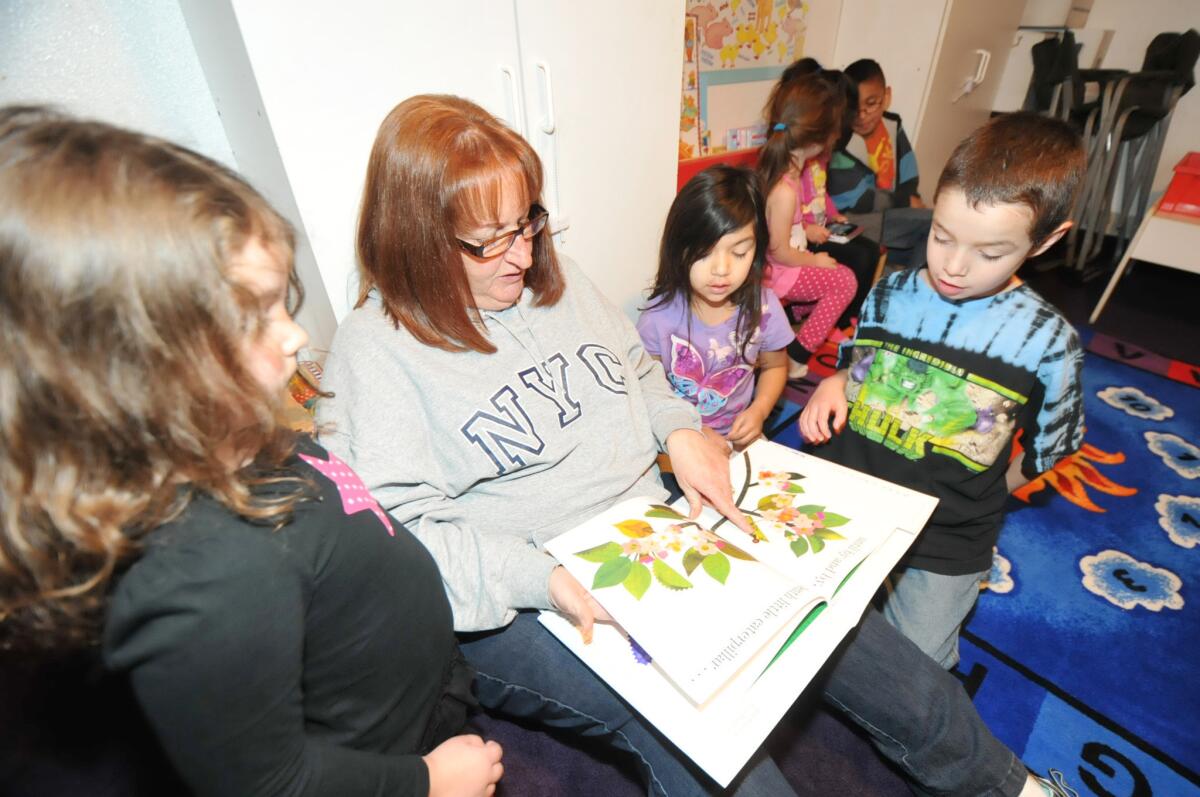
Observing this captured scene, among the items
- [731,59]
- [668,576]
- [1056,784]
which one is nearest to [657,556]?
[668,576]

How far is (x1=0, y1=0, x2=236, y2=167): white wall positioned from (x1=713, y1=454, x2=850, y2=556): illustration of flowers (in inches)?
40.5

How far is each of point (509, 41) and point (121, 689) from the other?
3.87ft

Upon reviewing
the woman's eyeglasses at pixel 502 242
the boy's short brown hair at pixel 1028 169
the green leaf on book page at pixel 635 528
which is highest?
the boy's short brown hair at pixel 1028 169

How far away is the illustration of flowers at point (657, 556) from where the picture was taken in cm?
73

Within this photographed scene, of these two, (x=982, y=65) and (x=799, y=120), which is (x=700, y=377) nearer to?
(x=799, y=120)

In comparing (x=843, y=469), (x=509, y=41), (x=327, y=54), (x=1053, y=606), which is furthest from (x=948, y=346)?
(x=327, y=54)

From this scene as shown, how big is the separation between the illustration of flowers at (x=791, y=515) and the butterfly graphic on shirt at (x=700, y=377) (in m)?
0.44

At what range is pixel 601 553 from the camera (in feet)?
2.55

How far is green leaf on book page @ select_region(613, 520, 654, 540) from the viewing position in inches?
32.1

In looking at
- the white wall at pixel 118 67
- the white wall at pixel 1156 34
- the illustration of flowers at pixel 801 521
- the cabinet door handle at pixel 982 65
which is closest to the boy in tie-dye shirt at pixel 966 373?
the illustration of flowers at pixel 801 521

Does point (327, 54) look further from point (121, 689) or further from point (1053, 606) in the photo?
point (1053, 606)

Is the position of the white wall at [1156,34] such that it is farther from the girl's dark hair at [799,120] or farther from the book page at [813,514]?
the book page at [813,514]

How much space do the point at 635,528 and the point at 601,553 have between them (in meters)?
0.08

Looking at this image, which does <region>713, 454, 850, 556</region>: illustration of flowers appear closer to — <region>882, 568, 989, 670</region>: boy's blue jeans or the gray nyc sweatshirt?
the gray nyc sweatshirt
